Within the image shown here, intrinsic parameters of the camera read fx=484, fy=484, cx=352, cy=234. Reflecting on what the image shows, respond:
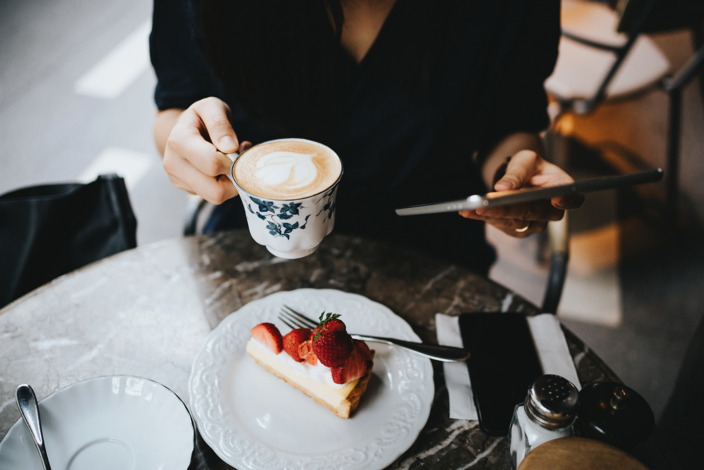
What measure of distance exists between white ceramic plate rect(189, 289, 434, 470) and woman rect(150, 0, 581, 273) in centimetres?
30

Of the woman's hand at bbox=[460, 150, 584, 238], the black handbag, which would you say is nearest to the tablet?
the woman's hand at bbox=[460, 150, 584, 238]

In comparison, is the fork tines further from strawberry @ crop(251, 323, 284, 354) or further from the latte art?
the latte art

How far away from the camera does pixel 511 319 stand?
88 centimetres

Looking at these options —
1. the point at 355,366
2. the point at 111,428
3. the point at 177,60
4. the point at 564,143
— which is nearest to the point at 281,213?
the point at 355,366

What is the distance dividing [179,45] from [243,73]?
20cm

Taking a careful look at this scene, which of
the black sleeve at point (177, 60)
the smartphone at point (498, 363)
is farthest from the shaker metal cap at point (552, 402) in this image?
the black sleeve at point (177, 60)

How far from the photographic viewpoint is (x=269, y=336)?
0.81 m

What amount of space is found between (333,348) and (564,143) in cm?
229

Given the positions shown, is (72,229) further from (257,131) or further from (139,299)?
(257,131)

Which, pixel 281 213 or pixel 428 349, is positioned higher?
pixel 281 213

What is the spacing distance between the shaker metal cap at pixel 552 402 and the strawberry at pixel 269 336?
0.40m

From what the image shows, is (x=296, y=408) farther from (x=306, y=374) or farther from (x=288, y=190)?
(x=288, y=190)

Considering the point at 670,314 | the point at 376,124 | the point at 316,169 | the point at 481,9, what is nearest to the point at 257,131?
the point at 376,124

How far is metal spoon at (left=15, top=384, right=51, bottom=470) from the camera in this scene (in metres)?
0.64
